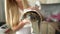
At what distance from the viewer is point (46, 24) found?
0.85m

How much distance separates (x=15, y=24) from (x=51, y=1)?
0.35 metres

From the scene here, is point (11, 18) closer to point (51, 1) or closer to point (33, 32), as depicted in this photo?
point (33, 32)

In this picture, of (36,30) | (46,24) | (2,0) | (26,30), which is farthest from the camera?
(2,0)

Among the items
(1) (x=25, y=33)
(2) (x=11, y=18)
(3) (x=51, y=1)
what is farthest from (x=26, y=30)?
(3) (x=51, y=1)

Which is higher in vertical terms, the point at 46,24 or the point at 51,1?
the point at 51,1

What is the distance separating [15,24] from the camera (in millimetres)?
677

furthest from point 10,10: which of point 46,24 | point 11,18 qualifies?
point 46,24

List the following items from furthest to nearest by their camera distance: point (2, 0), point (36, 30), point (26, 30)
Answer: point (2, 0) → point (26, 30) → point (36, 30)

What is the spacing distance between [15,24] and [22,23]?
0.15 feet

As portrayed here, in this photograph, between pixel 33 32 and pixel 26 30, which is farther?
pixel 26 30

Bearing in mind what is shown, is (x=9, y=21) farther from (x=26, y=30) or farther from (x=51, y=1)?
(x=51, y=1)

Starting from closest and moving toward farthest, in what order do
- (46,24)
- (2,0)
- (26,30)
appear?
(26,30) → (46,24) → (2,0)

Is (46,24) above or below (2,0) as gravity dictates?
below

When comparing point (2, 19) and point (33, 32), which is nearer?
point (33, 32)
